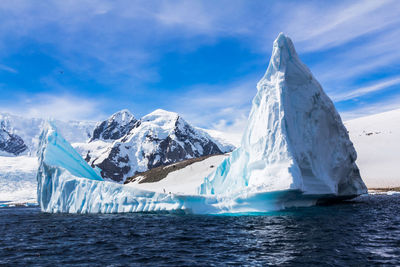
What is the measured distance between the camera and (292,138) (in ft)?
74.0

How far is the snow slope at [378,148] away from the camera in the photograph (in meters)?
50.3

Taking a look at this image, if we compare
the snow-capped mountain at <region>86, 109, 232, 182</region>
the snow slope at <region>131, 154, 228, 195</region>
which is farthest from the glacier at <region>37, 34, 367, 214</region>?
the snow-capped mountain at <region>86, 109, 232, 182</region>

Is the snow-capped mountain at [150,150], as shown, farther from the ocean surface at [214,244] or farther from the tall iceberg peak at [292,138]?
the ocean surface at [214,244]

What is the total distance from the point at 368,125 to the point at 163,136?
129077 mm

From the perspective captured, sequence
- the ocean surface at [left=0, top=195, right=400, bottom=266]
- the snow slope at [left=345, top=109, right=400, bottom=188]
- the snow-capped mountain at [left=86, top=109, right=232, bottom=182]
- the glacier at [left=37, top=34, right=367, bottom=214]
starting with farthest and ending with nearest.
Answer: the snow-capped mountain at [left=86, top=109, right=232, bottom=182]
the snow slope at [left=345, top=109, right=400, bottom=188]
the glacier at [left=37, top=34, right=367, bottom=214]
the ocean surface at [left=0, top=195, right=400, bottom=266]

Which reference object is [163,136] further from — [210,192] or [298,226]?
[298,226]

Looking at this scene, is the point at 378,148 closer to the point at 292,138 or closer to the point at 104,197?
the point at 292,138

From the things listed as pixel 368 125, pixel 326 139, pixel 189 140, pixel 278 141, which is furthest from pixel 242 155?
pixel 189 140

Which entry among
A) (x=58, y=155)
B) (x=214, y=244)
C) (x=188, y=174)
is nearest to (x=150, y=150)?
(x=188, y=174)

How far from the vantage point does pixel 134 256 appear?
10.4 meters

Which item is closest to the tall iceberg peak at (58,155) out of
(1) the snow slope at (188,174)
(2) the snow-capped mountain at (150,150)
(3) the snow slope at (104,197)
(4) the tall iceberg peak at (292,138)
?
(3) the snow slope at (104,197)

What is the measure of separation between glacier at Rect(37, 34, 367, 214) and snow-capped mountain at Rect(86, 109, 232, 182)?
134580 millimetres

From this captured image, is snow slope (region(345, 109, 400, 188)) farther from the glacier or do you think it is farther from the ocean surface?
the ocean surface

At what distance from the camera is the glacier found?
66.9 feet
